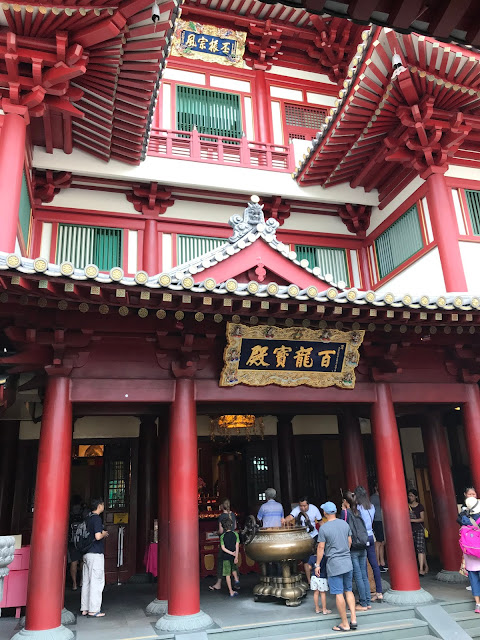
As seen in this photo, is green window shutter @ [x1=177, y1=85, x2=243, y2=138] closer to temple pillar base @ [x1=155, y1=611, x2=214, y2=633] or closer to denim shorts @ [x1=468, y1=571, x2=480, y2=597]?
temple pillar base @ [x1=155, y1=611, x2=214, y2=633]

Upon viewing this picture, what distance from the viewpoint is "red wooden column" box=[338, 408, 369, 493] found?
34.0 ft

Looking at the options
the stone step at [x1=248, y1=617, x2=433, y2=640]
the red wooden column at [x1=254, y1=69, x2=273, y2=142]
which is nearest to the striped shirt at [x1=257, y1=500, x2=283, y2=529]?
the stone step at [x1=248, y1=617, x2=433, y2=640]

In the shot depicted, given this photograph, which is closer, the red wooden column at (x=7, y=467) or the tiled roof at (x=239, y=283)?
the tiled roof at (x=239, y=283)

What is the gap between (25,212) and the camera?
10328 mm

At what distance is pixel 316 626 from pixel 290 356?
3.88m

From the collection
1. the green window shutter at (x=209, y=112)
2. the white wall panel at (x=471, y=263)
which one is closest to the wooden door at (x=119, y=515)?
the green window shutter at (x=209, y=112)

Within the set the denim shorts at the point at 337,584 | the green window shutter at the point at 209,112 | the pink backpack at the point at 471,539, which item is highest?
the green window shutter at the point at 209,112

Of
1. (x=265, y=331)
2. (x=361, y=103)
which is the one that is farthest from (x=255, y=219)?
(x=361, y=103)

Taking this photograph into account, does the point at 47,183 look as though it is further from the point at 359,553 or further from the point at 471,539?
the point at 471,539

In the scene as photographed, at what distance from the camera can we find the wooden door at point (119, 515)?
11.6m

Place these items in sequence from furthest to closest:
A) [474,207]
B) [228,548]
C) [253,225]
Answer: [474,207], [228,548], [253,225]

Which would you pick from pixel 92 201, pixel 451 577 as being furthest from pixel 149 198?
pixel 451 577

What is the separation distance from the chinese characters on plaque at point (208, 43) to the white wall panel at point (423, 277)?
7.67 metres

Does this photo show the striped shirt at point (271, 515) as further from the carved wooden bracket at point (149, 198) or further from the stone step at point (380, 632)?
the carved wooden bracket at point (149, 198)
